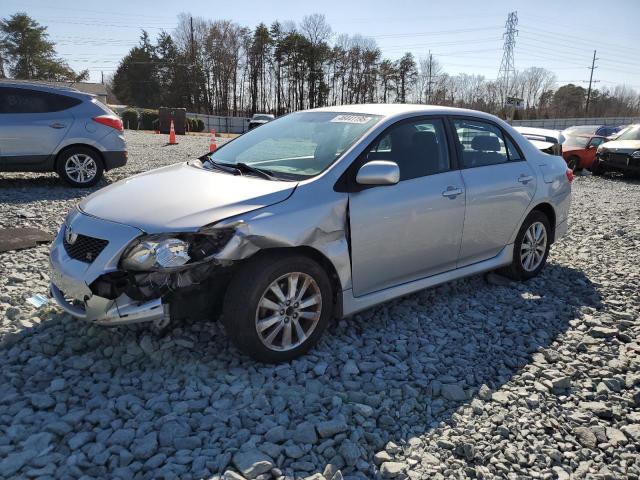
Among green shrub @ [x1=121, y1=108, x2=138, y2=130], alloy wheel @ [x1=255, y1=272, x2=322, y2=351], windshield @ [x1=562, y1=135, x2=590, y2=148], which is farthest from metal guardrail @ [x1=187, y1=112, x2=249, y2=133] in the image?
alloy wheel @ [x1=255, y1=272, x2=322, y2=351]

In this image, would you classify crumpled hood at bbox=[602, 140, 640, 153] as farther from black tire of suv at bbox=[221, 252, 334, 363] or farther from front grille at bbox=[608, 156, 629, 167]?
black tire of suv at bbox=[221, 252, 334, 363]

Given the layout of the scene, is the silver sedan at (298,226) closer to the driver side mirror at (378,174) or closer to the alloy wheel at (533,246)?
the driver side mirror at (378,174)

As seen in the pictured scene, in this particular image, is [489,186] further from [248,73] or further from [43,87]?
[248,73]

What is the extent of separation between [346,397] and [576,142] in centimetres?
1729

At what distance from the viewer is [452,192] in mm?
4176

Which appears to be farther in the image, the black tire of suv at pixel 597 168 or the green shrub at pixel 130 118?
the green shrub at pixel 130 118

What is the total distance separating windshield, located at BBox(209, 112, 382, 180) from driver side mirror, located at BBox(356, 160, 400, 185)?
0.28 meters

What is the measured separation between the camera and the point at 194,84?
62.5m

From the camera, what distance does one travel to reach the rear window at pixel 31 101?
8516 millimetres

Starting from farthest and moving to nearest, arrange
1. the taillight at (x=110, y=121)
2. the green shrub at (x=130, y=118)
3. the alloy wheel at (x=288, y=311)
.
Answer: the green shrub at (x=130, y=118) → the taillight at (x=110, y=121) → the alloy wheel at (x=288, y=311)

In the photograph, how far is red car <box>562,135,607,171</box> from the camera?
17.1 metres

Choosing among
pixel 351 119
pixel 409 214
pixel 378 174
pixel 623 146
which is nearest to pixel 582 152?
pixel 623 146

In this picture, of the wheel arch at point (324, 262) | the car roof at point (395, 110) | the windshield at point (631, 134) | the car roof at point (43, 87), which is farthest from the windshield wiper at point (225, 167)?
the windshield at point (631, 134)

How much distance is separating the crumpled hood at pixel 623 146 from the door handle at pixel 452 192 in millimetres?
13416
